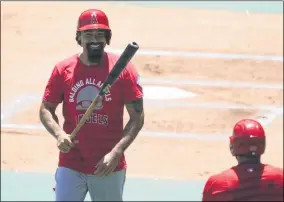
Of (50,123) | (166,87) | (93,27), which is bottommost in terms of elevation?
(50,123)

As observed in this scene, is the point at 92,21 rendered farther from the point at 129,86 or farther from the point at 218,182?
the point at 218,182

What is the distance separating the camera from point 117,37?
20.3 metres

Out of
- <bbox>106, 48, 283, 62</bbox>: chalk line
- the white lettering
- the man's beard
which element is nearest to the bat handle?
the white lettering

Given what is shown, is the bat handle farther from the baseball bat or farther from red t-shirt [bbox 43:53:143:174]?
red t-shirt [bbox 43:53:143:174]

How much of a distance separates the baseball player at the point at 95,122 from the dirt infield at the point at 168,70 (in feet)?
19.3

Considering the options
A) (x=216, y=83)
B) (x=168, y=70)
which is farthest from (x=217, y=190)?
(x=168, y=70)

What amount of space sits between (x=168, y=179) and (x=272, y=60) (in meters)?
7.22

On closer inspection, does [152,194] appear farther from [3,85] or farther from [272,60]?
[272,60]

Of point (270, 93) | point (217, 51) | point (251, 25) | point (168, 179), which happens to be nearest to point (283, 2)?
point (251, 25)

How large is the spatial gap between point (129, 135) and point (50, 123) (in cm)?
56

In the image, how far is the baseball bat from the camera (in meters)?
6.12

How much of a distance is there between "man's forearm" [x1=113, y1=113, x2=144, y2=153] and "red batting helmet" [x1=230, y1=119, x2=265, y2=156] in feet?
3.53

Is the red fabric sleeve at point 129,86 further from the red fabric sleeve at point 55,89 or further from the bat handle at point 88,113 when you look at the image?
the red fabric sleeve at point 55,89

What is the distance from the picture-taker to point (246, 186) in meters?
5.41
